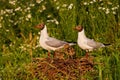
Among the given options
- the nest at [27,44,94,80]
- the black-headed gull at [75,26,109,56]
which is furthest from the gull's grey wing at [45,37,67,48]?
the black-headed gull at [75,26,109,56]

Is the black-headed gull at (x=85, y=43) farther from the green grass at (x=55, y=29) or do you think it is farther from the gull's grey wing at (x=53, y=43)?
the gull's grey wing at (x=53, y=43)

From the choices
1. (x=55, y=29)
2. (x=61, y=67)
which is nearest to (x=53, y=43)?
(x=61, y=67)

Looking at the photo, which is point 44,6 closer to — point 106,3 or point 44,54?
point 106,3

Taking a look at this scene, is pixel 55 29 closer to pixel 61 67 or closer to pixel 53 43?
pixel 53 43

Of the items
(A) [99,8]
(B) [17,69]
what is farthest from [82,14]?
(B) [17,69]

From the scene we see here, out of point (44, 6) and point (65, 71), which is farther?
point (44, 6)

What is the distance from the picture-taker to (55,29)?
749cm

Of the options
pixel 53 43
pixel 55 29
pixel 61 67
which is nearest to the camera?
pixel 61 67

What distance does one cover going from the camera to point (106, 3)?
7781 millimetres

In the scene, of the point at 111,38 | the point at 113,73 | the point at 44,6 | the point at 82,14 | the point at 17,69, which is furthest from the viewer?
the point at 44,6

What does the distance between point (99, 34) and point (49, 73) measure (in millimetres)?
1414

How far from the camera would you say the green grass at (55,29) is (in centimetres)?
619

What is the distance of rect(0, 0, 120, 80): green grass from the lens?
619 cm

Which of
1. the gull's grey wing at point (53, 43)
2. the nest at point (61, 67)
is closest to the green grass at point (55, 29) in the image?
the nest at point (61, 67)
